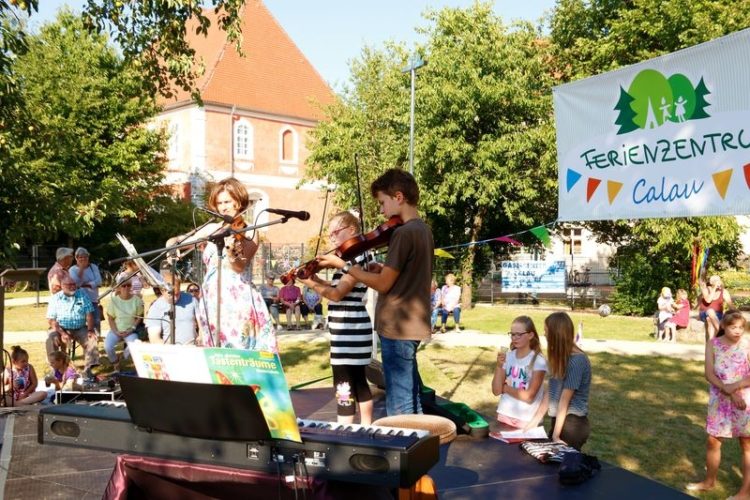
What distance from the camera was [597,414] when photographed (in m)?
7.79

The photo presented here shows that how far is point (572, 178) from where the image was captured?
490 cm

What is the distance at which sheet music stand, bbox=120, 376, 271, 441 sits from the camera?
91.8 inches

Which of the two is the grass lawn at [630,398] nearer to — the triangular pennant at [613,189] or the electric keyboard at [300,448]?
the triangular pennant at [613,189]

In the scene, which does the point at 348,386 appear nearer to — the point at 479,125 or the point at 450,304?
the point at 450,304

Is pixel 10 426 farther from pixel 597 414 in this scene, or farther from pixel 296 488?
pixel 597 414

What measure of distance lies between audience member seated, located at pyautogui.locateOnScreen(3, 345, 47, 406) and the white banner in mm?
5619

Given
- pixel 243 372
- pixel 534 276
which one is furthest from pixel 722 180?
pixel 534 276

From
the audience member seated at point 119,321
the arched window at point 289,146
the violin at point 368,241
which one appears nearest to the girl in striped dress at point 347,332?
the violin at point 368,241

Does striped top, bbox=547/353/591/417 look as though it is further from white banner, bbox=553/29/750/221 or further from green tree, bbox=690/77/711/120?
green tree, bbox=690/77/711/120

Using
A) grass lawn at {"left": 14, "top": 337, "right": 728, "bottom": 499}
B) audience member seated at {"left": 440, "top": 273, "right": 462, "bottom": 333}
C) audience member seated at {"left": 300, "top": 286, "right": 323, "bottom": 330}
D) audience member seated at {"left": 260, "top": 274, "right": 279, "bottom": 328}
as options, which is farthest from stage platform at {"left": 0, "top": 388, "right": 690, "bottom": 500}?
audience member seated at {"left": 300, "top": 286, "right": 323, "bottom": 330}

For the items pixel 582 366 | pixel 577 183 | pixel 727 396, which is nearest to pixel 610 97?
pixel 577 183

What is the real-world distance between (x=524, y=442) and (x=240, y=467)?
3013mm

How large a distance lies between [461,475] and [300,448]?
7.60 ft

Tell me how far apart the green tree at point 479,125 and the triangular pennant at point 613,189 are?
56.9 feet
